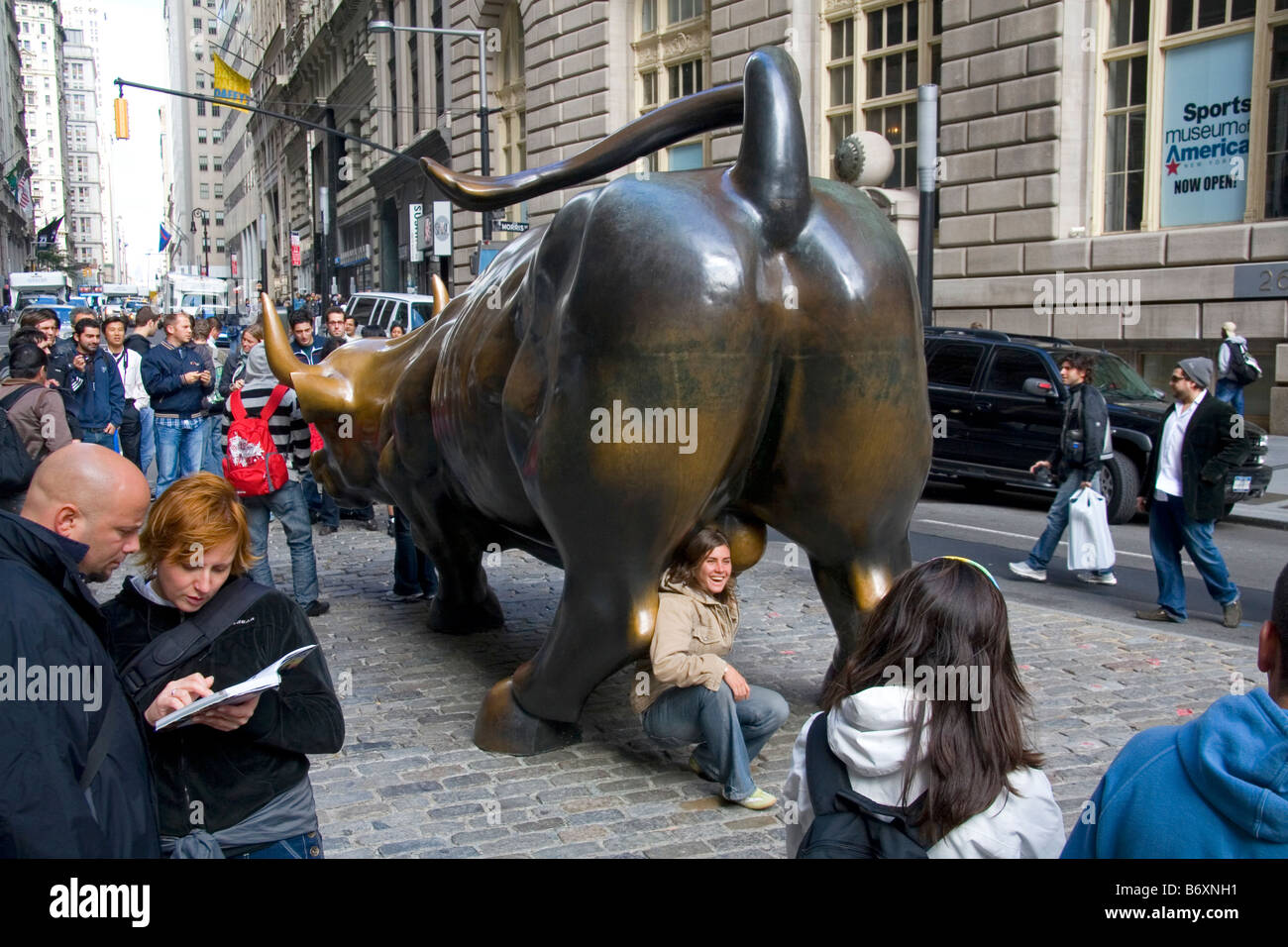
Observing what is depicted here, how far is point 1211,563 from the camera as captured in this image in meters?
7.82

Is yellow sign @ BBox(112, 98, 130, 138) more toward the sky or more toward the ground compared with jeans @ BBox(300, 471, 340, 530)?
more toward the sky

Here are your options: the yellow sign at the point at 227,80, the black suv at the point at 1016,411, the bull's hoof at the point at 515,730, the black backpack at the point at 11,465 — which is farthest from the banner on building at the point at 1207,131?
the yellow sign at the point at 227,80

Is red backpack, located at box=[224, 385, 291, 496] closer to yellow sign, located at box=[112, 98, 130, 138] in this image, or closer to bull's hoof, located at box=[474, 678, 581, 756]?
bull's hoof, located at box=[474, 678, 581, 756]

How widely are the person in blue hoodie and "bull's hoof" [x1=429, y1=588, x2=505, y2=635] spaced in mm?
5511

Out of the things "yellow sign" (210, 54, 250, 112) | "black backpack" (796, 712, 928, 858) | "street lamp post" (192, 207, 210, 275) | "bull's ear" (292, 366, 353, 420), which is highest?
"street lamp post" (192, 207, 210, 275)

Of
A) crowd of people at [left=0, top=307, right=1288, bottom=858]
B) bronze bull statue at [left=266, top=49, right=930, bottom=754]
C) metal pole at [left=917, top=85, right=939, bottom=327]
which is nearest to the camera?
A: crowd of people at [left=0, top=307, right=1288, bottom=858]

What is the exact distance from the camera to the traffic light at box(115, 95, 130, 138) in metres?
29.5

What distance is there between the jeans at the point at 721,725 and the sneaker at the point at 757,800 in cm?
2

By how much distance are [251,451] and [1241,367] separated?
35.1 ft

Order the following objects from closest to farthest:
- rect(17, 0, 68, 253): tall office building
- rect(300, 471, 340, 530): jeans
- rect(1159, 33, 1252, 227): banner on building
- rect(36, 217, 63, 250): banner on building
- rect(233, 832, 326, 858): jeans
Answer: rect(233, 832, 326, 858): jeans → rect(300, 471, 340, 530): jeans → rect(1159, 33, 1252, 227): banner on building → rect(36, 217, 63, 250): banner on building → rect(17, 0, 68, 253): tall office building

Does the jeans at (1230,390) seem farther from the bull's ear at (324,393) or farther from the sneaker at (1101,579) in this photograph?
the bull's ear at (324,393)

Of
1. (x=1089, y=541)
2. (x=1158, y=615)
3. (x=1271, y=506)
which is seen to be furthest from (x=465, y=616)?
(x=1271, y=506)

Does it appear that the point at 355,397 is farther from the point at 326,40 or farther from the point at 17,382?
the point at 326,40

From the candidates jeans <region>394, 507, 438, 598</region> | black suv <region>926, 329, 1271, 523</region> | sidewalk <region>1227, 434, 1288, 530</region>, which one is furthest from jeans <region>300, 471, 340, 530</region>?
sidewalk <region>1227, 434, 1288, 530</region>
